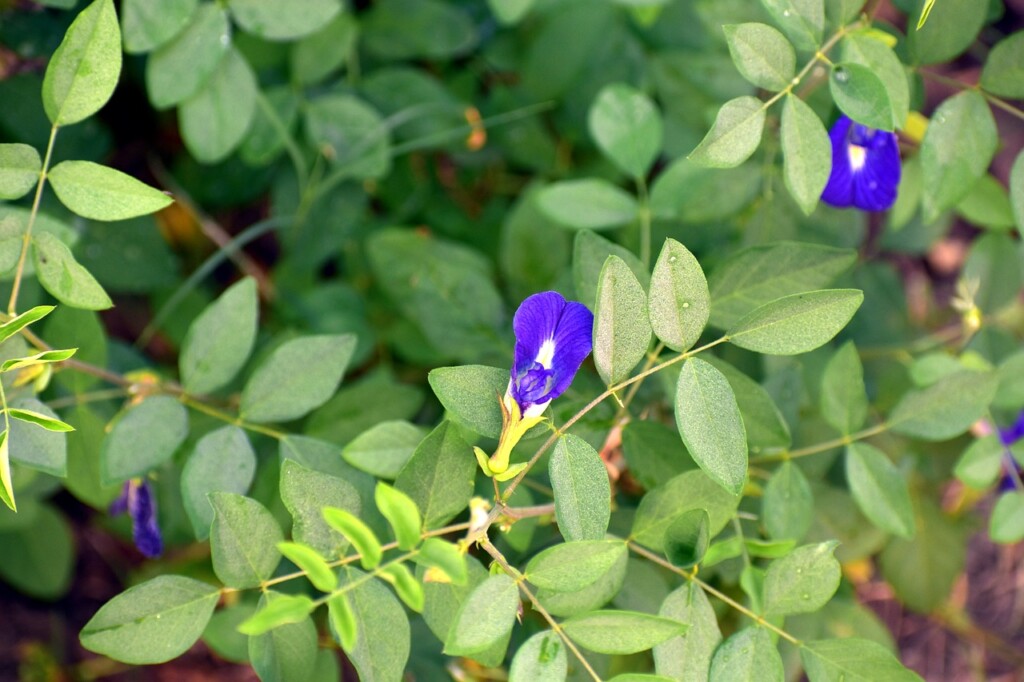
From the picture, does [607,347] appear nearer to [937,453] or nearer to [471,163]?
[471,163]

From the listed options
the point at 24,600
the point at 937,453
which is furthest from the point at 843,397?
the point at 24,600

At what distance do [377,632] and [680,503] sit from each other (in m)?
0.39

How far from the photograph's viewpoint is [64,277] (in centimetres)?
103

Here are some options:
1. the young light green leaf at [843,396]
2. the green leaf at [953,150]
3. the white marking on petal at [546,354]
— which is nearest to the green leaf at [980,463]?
the young light green leaf at [843,396]

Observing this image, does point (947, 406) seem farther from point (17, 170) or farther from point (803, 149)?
point (17, 170)

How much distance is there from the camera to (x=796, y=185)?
1044 millimetres

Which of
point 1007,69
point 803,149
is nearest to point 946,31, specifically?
point 1007,69

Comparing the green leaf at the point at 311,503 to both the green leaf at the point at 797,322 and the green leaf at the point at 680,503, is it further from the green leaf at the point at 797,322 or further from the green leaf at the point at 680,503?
the green leaf at the point at 797,322

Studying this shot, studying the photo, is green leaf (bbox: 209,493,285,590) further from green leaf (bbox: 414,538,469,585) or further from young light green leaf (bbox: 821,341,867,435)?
young light green leaf (bbox: 821,341,867,435)

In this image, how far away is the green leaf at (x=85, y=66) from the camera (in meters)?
1.01

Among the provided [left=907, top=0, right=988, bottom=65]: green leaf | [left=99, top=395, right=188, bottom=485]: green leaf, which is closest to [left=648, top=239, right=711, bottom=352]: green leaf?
[left=907, top=0, right=988, bottom=65]: green leaf

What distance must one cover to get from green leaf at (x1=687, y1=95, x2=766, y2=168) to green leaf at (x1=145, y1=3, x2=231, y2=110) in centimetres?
83

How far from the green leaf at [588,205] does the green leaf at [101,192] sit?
0.68m

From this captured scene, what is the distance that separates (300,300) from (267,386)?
0.55 metres
